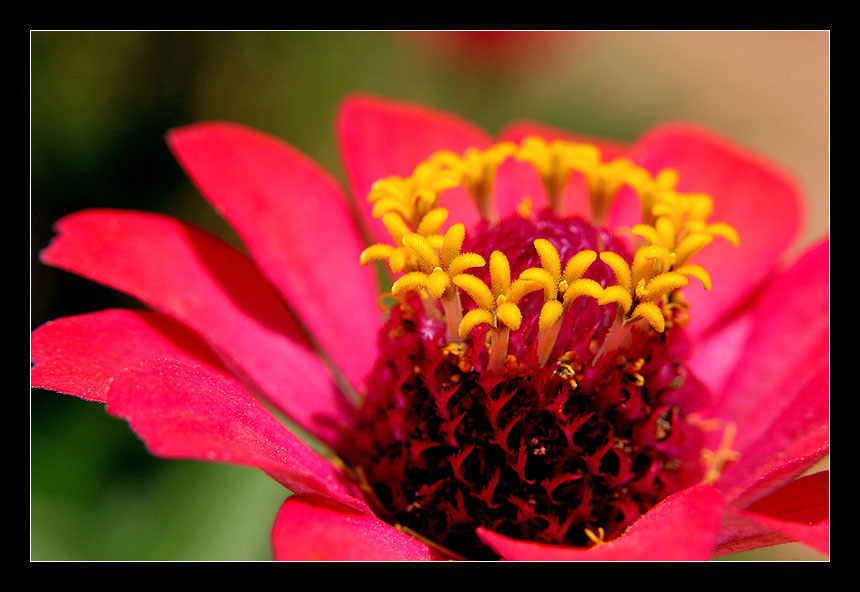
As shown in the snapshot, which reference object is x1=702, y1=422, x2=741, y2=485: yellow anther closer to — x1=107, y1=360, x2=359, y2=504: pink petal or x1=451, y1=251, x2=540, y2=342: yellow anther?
x1=451, y1=251, x2=540, y2=342: yellow anther

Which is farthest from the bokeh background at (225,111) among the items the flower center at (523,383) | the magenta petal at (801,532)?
the magenta petal at (801,532)

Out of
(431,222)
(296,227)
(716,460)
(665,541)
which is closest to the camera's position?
(665,541)

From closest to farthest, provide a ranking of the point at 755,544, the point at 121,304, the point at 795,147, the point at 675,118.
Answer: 1. the point at 755,544
2. the point at 121,304
3. the point at 675,118
4. the point at 795,147

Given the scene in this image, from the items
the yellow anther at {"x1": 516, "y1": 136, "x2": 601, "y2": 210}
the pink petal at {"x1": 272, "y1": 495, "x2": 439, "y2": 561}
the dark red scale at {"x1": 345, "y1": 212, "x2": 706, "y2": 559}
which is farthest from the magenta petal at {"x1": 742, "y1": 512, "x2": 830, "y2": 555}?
the yellow anther at {"x1": 516, "y1": 136, "x2": 601, "y2": 210}

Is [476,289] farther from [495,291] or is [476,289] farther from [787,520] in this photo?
[787,520]

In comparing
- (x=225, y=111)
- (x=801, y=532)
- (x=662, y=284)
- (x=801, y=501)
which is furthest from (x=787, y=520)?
(x=225, y=111)
